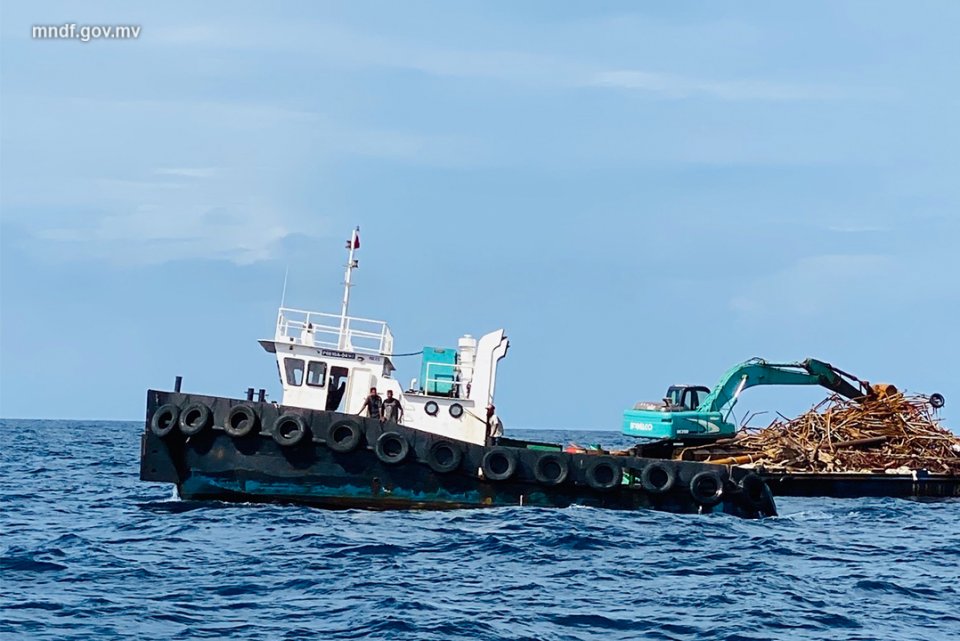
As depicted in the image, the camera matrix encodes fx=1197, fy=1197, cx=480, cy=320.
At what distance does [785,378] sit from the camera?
1363 inches

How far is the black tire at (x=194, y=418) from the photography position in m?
21.8

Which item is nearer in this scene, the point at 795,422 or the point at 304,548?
the point at 304,548

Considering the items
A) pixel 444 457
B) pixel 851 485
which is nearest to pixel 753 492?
pixel 444 457

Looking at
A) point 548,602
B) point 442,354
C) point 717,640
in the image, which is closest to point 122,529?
point 442,354

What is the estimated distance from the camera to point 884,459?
31.1 meters

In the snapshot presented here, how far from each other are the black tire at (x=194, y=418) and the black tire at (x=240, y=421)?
1.23 ft

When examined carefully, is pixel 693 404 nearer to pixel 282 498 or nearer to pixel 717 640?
pixel 282 498

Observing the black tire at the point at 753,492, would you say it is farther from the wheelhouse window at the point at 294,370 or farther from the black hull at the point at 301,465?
the wheelhouse window at the point at 294,370

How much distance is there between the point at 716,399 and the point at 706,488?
32.7 feet

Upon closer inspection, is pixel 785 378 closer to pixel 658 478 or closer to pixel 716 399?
pixel 716 399

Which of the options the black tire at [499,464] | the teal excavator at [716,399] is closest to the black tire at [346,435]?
the black tire at [499,464]

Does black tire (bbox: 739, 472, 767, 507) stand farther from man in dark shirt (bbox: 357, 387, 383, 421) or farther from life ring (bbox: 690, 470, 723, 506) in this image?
man in dark shirt (bbox: 357, 387, 383, 421)

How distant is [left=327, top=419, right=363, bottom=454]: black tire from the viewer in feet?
71.6

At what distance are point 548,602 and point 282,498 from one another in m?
8.83
